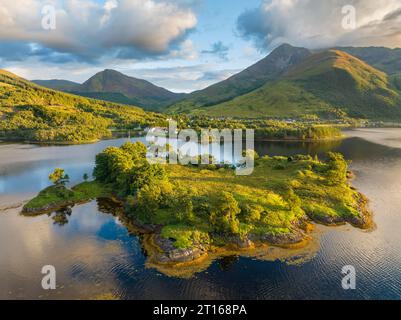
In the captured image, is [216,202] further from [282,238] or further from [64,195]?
[64,195]

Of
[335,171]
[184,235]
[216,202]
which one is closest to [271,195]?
[216,202]

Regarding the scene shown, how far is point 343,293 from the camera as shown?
159 ft

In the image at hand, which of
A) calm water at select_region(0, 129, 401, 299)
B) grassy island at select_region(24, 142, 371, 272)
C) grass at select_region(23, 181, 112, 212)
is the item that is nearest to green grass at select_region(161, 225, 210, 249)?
grassy island at select_region(24, 142, 371, 272)

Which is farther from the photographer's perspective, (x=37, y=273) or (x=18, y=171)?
(x=18, y=171)

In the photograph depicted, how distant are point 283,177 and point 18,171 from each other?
351 feet

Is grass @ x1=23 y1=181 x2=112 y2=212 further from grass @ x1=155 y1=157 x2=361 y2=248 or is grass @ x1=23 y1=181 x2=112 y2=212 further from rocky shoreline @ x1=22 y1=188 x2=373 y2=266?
rocky shoreline @ x1=22 y1=188 x2=373 y2=266

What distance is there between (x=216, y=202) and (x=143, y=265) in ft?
70.8

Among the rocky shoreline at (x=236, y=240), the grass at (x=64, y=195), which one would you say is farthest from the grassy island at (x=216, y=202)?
the rocky shoreline at (x=236, y=240)

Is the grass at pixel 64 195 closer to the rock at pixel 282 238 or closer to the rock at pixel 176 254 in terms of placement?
the rock at pixel 176 254

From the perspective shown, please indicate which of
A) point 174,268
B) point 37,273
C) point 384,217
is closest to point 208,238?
point 174,268

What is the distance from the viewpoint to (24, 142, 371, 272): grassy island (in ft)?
207

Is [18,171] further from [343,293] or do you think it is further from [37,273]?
[343,293]

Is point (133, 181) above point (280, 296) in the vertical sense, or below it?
above

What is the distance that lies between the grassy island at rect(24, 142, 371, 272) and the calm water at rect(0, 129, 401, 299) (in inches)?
193
